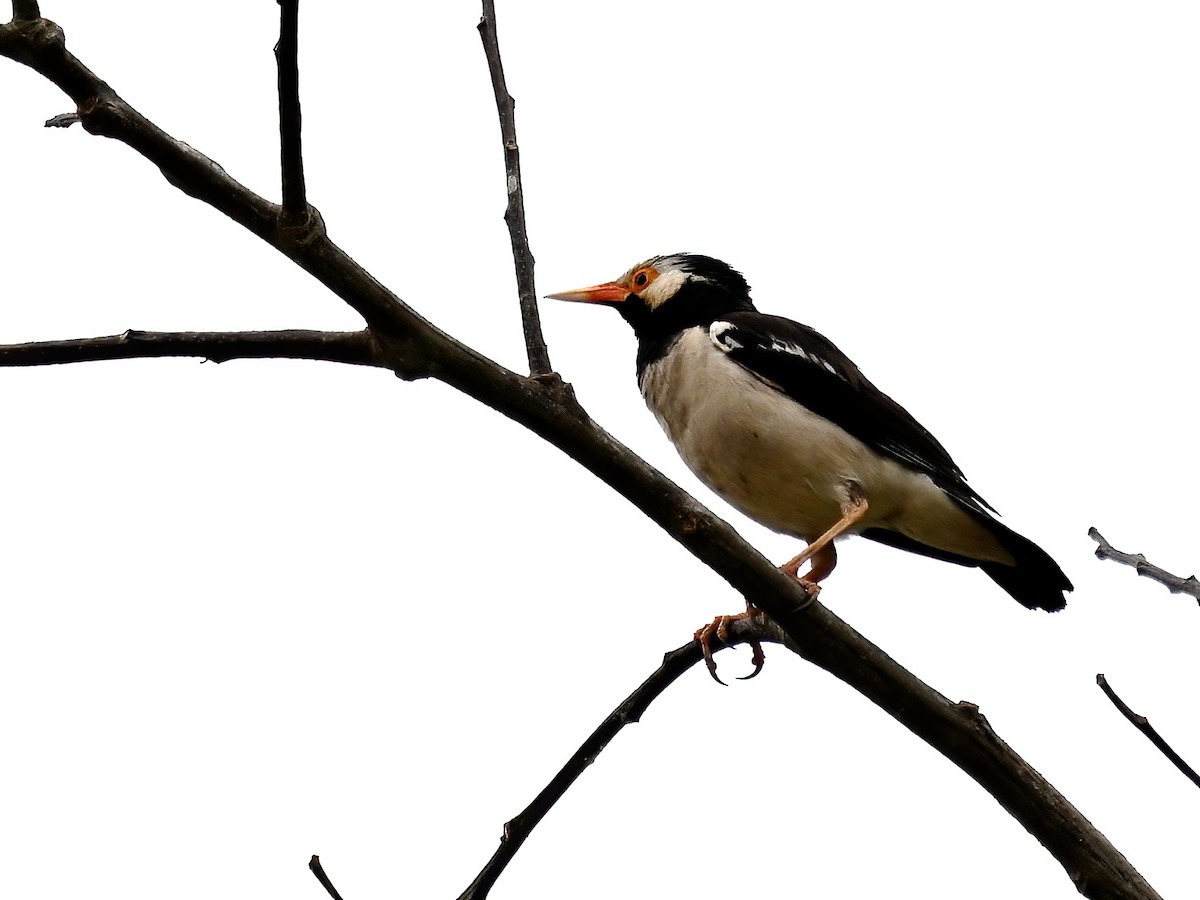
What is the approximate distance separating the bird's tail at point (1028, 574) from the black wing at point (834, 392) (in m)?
0.20

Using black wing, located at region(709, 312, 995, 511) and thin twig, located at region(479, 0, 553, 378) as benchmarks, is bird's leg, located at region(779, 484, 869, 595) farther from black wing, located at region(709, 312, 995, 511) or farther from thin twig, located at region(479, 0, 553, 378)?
thin twig, located at region(479, 0, 553, 378)

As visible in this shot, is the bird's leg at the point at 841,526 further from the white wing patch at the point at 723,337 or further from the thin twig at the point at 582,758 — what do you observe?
the thin twig at the point at 582,758

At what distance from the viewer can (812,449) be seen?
6.08m

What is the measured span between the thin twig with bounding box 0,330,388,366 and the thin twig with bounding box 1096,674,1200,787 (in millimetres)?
1798

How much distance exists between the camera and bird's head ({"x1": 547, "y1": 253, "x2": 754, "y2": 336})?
22.9 feet

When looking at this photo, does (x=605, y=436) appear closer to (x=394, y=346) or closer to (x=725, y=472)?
(x=394, y=346)

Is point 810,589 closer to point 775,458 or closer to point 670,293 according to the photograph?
point 775,458

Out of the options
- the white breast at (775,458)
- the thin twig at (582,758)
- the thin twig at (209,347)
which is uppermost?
the white breast at (775,458)

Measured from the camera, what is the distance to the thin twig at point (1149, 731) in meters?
2.96

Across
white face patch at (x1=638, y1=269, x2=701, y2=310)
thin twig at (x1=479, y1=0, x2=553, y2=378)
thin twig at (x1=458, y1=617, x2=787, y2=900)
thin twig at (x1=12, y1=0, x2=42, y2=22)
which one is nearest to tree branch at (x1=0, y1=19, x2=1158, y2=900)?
thin twig at (x1=12, y1=0, x2=42, y2=22)

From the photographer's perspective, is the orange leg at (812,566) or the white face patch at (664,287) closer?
the orange leg at (812,566)

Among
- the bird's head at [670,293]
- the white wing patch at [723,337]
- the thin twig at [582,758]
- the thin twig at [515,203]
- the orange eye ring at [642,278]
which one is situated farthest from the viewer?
the orange eye ring at [642,278]

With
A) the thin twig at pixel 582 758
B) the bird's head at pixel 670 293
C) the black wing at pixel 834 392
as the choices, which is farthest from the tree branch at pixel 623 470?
the bird's head at pixel 670 293

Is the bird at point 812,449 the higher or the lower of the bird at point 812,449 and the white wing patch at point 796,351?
the lower
